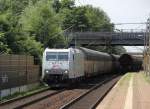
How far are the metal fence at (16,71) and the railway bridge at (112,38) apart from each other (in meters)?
63.0

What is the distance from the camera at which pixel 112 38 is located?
103188 millimetres

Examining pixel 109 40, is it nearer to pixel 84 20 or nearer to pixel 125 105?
pixel 84 20

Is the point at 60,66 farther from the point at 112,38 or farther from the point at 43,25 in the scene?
the point at 112,38

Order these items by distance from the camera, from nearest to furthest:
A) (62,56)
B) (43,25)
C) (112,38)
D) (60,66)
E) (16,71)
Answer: (16,71)
(60,66)
(62,56)
(43,25)
(112,38)

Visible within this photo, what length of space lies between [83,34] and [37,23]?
49.5 m

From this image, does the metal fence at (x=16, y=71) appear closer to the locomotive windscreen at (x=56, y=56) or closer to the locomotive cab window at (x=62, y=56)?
the locomotive windscreen at (x=56, y=56)

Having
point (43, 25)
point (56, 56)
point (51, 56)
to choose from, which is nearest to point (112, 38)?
point (43, 25)

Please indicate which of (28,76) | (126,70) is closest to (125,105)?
(28,76)

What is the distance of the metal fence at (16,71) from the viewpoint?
30.1m

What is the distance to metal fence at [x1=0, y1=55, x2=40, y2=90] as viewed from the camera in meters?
30.1

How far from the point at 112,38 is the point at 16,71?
70.8m

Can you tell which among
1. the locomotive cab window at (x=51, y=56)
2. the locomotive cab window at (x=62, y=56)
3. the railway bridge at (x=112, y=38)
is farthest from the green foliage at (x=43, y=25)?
the railway bridge at (x=112, y=38)

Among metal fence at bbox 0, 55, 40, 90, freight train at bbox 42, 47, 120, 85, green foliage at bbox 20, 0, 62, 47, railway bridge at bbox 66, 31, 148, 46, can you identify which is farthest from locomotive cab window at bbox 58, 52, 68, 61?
railway bridge at bbox 66, 31, 148, 46

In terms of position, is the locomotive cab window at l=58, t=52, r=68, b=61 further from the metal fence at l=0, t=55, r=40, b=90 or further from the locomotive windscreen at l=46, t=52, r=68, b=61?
the metal fence at l=0, t=55, r=40, b=90
